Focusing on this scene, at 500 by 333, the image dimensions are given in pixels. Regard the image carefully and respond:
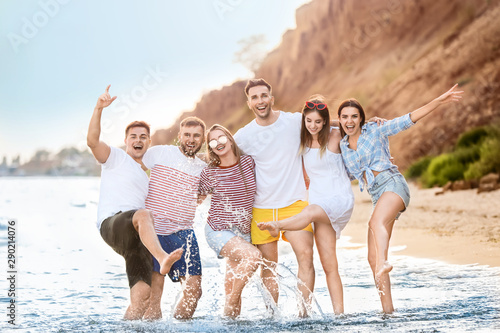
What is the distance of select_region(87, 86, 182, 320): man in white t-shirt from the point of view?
507 centimetres

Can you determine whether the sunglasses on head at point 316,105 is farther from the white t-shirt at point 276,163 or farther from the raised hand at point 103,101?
the raised hand at point 103,101

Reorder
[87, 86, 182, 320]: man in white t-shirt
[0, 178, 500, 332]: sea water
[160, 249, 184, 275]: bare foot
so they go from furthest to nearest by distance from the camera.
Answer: [0, 178, 500, 332]: sea water → [87, 86, 182, 320]: man in white t-shirt → [160, 249, 184, 275]: bare foot

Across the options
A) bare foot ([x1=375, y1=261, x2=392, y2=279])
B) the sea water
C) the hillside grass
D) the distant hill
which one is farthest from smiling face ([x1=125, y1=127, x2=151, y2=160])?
the hillside grass

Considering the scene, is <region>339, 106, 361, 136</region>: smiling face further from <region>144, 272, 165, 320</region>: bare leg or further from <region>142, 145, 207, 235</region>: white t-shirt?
<region>144, 272, 165, 320</region>: bare leg

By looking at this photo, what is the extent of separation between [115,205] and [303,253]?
1672 millimetres

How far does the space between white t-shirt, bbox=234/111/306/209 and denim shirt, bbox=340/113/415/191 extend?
0.44 metres

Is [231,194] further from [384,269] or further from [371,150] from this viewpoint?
[384,269]

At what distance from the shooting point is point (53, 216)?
2269 centimetres

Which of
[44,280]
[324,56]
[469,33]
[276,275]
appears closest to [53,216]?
[44,280]

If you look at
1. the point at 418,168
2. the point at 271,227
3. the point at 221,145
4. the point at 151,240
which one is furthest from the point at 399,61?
the point at 151,240

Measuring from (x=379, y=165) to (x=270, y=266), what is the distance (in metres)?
1.33

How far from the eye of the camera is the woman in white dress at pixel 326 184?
5.46 metres

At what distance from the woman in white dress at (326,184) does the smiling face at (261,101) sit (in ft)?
1.08

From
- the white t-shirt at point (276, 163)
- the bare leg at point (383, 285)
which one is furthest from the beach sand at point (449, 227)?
the white t-shirt at point (276, 163)
